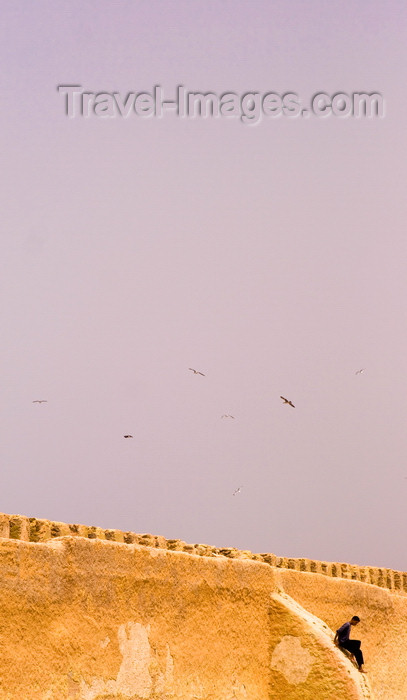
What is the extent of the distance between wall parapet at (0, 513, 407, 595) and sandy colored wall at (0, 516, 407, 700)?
8cm

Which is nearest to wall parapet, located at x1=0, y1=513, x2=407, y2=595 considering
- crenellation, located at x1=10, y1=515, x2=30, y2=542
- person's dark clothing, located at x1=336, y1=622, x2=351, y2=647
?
crenellation, located at x1=10, y1=515, x2=30, y2=542

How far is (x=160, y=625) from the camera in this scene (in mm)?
8047

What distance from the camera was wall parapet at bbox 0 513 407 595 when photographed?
24.8 ft

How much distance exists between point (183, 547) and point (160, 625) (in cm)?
140

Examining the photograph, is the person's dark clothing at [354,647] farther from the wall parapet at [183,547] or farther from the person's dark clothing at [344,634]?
the wall parapet at [183,547]

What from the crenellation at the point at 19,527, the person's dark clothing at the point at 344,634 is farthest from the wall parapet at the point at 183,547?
the person's dark clothing at the point at 344,634

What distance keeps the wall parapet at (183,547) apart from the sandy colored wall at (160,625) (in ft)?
0.26

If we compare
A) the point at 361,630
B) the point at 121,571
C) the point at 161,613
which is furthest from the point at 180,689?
the point at 361,630

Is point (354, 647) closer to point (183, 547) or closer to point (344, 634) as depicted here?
point (344, 634)

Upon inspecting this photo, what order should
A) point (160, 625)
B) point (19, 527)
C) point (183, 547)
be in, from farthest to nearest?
1. point (183, 547)
2. point (160, 625)
3. point (19, 527)

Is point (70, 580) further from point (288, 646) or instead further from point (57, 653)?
point (288, 646)

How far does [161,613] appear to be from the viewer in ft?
26.5

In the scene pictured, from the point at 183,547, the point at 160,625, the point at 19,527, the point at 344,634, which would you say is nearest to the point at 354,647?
the point at 344,634

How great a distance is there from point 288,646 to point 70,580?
298 centimetres
